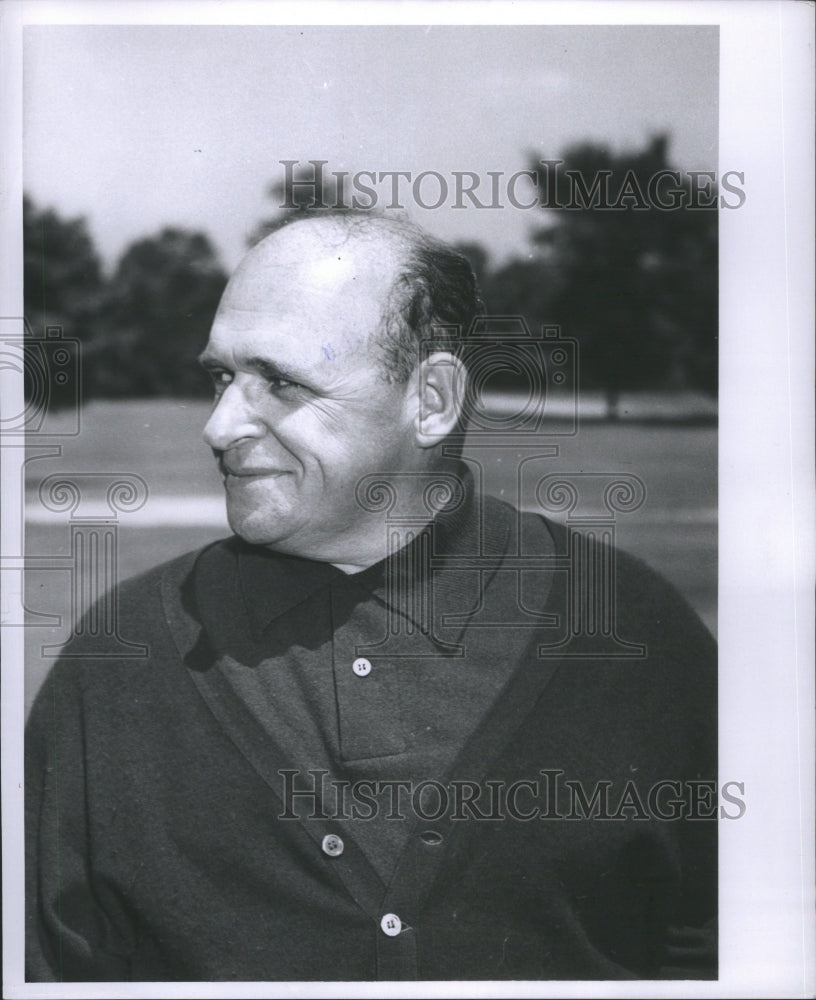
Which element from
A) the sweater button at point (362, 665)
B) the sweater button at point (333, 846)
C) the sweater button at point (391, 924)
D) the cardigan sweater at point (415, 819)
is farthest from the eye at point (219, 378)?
the sweater button at point (391, 924)

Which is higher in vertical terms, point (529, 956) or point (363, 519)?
point (363, 519)

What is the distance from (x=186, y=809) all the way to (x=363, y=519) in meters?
0.76

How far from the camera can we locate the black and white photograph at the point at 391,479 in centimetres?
271

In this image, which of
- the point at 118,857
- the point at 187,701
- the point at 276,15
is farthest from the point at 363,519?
the point at 276,15

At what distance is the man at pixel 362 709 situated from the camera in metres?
2.69

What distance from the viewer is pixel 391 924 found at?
2699 millimetres

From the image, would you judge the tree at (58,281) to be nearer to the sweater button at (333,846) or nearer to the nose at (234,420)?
the nose at (234,420)

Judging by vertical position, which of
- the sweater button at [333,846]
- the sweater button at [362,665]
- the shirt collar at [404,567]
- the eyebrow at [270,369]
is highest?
the eyebrow at [270,369]

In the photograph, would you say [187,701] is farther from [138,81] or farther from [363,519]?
[138,81]

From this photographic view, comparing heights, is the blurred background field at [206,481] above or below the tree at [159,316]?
below

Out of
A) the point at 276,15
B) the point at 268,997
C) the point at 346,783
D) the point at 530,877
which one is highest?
the point at 276,15

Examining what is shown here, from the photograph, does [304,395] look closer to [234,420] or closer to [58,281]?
[234,420]

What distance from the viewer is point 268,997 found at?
2.77 meters

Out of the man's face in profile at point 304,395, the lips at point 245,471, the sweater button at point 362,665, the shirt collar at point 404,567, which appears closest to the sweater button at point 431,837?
the sweater button at point 362,665
